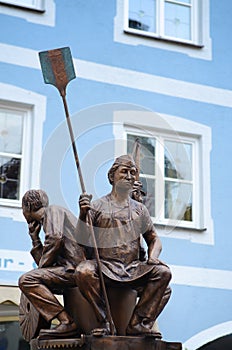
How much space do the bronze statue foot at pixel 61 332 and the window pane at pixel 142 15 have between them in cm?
779

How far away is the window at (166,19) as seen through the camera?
12.0 metres

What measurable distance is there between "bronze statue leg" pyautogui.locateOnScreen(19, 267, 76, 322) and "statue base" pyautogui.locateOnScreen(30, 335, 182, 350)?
17cm

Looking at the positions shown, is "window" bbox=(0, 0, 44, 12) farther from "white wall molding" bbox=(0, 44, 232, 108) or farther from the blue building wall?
"white wall molding" bbox=(0, 44, 232, 108)

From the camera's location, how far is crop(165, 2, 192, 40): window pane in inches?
483

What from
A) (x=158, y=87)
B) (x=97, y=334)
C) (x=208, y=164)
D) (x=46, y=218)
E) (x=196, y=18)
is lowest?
(x=97, y=334)

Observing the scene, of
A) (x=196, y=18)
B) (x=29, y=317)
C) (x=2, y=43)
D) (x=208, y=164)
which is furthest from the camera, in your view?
(x=196, y=18)

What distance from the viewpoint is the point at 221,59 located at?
40.2 feet

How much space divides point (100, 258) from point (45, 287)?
1.13ft

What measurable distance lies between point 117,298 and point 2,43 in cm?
657

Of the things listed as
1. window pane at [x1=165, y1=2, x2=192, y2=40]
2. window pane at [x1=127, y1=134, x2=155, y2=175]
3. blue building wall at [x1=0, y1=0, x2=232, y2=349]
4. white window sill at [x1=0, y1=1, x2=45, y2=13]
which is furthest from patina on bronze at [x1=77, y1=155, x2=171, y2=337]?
window pane at [x1=165, y1=2, x2=192, y2=40]

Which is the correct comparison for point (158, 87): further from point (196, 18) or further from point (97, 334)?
point (97, 334)

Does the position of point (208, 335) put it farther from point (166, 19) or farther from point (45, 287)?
point (45, 287)

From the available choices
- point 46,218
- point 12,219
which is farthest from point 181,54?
point 46,218

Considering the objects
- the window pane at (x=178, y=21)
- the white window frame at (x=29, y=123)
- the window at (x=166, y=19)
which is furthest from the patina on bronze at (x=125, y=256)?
the window pane at (x=178, y=21)
